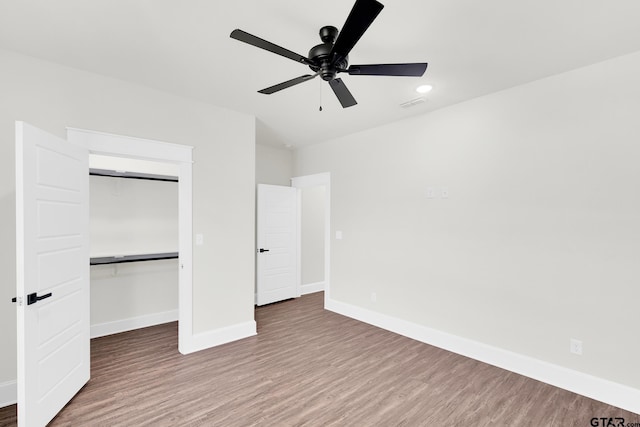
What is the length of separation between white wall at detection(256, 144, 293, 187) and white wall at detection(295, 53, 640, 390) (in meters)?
1.92

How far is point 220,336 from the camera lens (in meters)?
3.52

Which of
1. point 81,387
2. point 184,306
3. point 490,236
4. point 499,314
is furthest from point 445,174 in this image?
point 81,387

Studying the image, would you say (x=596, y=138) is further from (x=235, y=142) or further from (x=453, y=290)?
(x=235, y=142)

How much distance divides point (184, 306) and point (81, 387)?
3.37 feet

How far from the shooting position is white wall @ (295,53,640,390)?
8.00 feet

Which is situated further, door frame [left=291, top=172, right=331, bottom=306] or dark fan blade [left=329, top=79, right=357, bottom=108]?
door frame [left=291, top=172, right=331, bottom=306]

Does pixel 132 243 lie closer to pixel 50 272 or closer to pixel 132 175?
pixel 132 175

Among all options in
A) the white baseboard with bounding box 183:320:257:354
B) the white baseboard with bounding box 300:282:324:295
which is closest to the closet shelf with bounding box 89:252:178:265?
the white baseboard with bounding box 183:320:257:354

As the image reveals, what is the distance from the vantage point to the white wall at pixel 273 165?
5297 millimetres

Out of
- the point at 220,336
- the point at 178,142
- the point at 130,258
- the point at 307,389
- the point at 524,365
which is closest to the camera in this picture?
the point at 307,389

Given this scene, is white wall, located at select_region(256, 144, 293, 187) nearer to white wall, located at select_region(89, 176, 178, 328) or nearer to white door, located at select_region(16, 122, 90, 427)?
white wall, located at select_region(89, 176, 178, 328)

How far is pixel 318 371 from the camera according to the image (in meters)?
2.91

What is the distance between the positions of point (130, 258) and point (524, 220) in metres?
4.58

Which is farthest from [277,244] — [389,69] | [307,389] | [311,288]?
[389,69]
